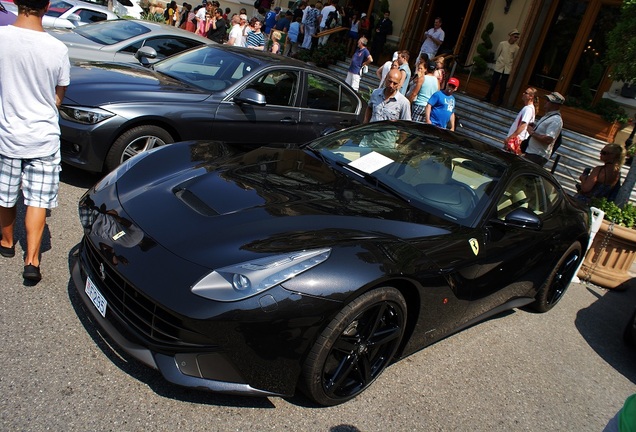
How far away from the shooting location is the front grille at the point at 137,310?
2.50 metres

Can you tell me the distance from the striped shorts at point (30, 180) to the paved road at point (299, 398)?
18.7 inches

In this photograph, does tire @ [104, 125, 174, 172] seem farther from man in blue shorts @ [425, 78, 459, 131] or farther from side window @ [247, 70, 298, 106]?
man in blue shorts @ [425, 78, 459, 131]

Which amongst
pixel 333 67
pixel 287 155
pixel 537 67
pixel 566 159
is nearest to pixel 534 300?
pixel 287 155

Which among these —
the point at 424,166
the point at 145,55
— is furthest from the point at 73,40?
the point at 424,166

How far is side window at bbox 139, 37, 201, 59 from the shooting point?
8047mm

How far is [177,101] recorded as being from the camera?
5367 mm

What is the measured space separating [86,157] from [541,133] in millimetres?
5517

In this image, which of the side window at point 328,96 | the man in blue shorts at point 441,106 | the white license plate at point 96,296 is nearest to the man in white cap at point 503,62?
the man in blue shorts at point 441,106

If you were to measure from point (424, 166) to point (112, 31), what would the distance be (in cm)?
635

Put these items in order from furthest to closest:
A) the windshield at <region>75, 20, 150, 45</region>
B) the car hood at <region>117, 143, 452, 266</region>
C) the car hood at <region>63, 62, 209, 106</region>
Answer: the windshield at <region>75, 20, 150, 45</region>, the car hood at <region>63, 62, 209, 106</region>, the car hood at <region>117, 143, 452, 266</region>

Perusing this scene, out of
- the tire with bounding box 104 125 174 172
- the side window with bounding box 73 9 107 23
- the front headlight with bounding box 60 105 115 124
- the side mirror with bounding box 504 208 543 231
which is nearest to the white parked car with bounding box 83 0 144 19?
the side window with bounding box 73 9 107 23

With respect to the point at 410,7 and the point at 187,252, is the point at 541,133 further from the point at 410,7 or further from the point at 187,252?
the point at 410,7

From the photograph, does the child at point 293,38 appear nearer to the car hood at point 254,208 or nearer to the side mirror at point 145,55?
the side mirror at point 145,55

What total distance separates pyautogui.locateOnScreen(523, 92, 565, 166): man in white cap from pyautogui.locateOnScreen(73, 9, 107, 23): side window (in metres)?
9.84
